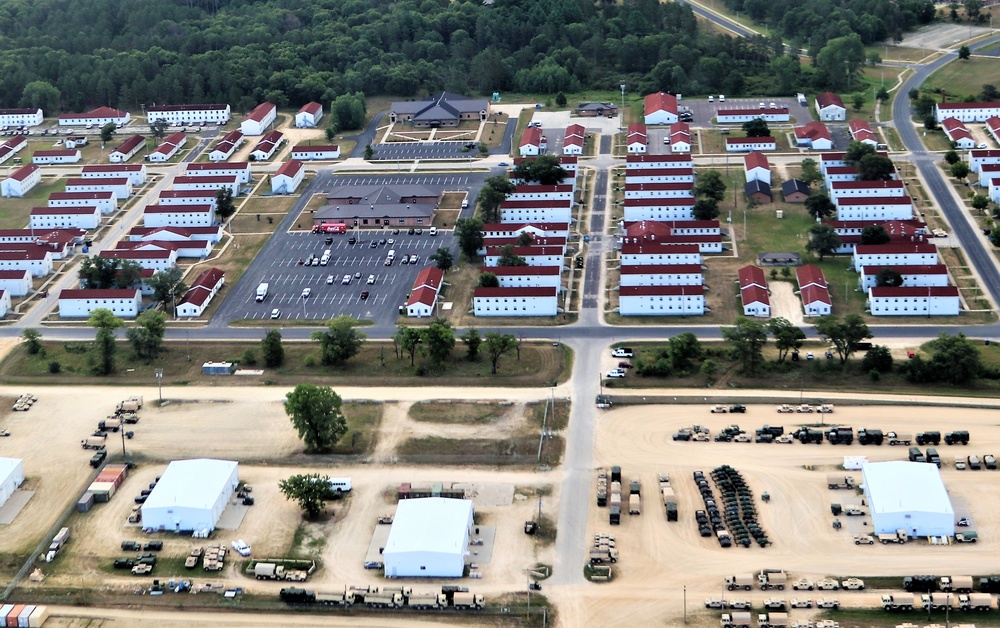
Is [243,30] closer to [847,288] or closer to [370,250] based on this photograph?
[370,250]

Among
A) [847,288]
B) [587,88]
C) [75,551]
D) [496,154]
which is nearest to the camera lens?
[75,551]

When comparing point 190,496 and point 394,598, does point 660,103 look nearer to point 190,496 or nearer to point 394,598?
point 190,496

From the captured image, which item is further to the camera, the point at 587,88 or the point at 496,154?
the point at 587,88

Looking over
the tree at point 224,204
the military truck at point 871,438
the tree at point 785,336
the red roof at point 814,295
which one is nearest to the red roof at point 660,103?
the tree at point 224,204

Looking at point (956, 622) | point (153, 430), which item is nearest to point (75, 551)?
point (153, 430)

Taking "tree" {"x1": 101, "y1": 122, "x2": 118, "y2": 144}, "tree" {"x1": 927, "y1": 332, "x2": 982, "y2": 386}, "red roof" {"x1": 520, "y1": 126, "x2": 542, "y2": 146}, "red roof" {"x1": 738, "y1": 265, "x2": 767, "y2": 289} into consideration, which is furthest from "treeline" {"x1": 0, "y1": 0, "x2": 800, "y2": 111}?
"tree" {"x1": 927, "y1": 332, "x2": 982, "y2": 386}
